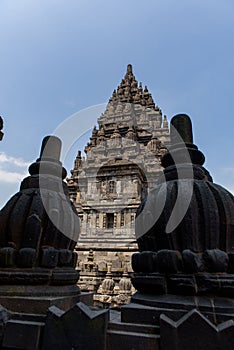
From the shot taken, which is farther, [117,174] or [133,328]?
[117,174]

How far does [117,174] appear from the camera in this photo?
865 inches

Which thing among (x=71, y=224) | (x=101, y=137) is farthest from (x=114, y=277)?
(x=101, y=137)

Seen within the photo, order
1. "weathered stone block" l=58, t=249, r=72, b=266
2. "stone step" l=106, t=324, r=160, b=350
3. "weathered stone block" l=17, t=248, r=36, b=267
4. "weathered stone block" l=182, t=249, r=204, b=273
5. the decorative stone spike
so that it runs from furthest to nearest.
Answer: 1. the decorative stone spike
2. "weathered stone block" l=58, t=249, r=72, b=266
3. "weathered stone block" l=17, t=248, r=36, b=267
4. "weathered stone block" l=182, t=249, r=204, b=273
5. "stone step" l=106, t=324, r=160, b=350

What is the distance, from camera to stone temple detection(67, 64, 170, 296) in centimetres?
1903

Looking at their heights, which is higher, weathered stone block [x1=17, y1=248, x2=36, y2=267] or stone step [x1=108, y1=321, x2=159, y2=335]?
weathered stone block [x1=17, y1=248, x2=36, y2=267]

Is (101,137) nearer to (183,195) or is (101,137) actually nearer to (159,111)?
(159,111)

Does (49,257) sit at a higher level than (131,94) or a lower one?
lower

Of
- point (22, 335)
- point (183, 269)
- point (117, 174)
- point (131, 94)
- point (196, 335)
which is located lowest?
point (22, 335)

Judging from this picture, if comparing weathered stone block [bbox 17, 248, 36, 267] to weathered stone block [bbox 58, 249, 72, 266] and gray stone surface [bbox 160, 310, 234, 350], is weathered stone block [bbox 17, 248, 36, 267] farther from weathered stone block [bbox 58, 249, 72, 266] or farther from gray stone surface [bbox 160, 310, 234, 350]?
gray stone surface [bbox 160, 310, 234, 350]

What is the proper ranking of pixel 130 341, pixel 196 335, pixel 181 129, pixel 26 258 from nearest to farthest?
pixel 196 335
pixel 130 341
pixel 26 258
pixel 181 129

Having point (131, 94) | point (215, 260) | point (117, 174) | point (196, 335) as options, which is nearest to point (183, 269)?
point (215, 260)

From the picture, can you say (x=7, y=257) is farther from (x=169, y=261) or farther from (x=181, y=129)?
A: (x=181, y=129)

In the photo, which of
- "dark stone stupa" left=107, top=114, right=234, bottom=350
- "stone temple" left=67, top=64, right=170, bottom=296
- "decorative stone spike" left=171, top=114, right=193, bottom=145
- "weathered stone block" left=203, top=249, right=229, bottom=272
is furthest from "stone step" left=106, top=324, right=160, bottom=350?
"stone temple" left=67, top=64, right=170, bottom=296

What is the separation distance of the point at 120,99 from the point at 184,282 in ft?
97.4
